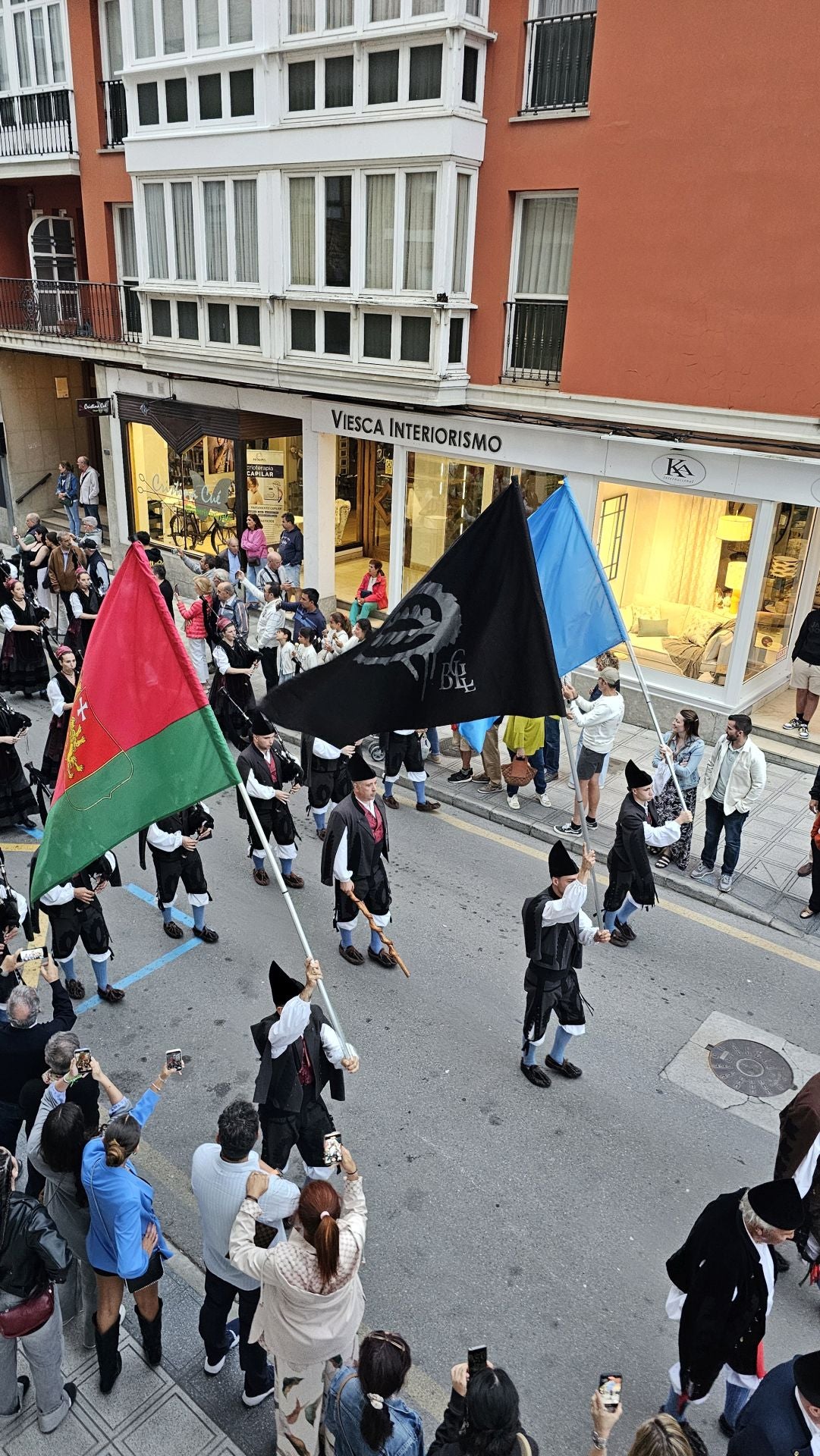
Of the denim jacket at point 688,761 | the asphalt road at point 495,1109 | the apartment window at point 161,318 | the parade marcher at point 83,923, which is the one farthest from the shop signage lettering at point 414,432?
the parade marcher at point 83,923

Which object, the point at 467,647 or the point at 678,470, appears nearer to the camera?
the point at 467,647

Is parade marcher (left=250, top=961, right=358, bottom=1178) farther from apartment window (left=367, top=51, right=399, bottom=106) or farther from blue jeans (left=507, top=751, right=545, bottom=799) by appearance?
apartment window (left=367, top=51, right=399, bottom=106)

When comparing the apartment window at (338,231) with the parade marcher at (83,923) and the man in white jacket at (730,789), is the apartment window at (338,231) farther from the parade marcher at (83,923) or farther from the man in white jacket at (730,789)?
the parade marcher at (83,923)

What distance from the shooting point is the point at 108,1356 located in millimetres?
4914

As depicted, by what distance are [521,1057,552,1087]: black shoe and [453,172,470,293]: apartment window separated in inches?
434

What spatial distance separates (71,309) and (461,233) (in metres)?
11.9

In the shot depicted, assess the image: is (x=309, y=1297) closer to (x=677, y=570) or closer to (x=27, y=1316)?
(x=27, y=1316)

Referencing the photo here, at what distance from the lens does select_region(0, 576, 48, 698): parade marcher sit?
13.2m

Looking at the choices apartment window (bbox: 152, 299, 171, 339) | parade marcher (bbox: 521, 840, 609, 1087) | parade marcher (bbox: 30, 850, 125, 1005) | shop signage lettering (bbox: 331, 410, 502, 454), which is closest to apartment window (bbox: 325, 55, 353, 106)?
shop signage lettering (bbox: 331, 410, 502, 454)

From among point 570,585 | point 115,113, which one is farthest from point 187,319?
point 570,585

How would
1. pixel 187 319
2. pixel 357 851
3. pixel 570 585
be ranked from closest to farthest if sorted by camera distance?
pixel 357 851 < pixel 570 585 < pixel 187 319

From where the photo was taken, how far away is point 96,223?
20094 millimetres

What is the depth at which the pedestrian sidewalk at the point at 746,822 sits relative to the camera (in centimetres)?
971

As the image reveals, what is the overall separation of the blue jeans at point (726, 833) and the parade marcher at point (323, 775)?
12.0 ft
